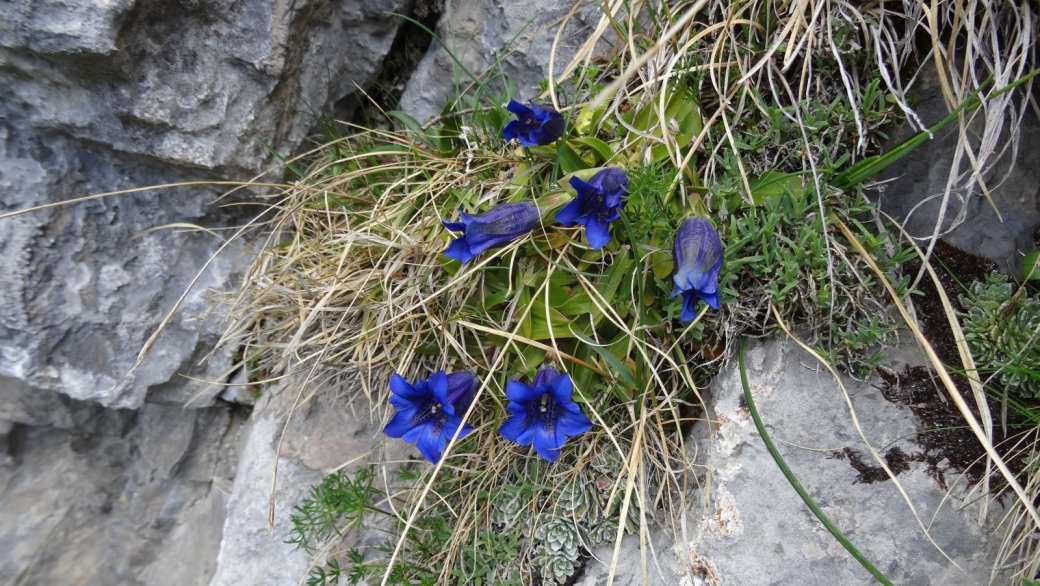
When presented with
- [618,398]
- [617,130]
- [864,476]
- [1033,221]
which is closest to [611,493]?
[618,398]

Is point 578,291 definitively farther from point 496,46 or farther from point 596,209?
point 496,46

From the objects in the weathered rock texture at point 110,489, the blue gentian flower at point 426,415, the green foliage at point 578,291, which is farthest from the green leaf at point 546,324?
the weathered rock texture at point 110,489

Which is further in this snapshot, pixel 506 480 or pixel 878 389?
pixel 506 480

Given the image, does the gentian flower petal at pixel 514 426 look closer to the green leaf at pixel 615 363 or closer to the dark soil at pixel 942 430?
the green leaf at pixel 615 363

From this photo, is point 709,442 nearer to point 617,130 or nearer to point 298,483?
point 617,130

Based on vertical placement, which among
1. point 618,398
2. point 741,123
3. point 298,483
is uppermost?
point 741,123

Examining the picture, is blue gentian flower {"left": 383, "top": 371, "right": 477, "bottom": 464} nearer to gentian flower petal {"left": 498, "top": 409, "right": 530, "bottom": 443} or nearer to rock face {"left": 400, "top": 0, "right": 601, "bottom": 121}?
gentian flower petal {"left": 498, "top": 409, "right": 530, "bottom": 443}
